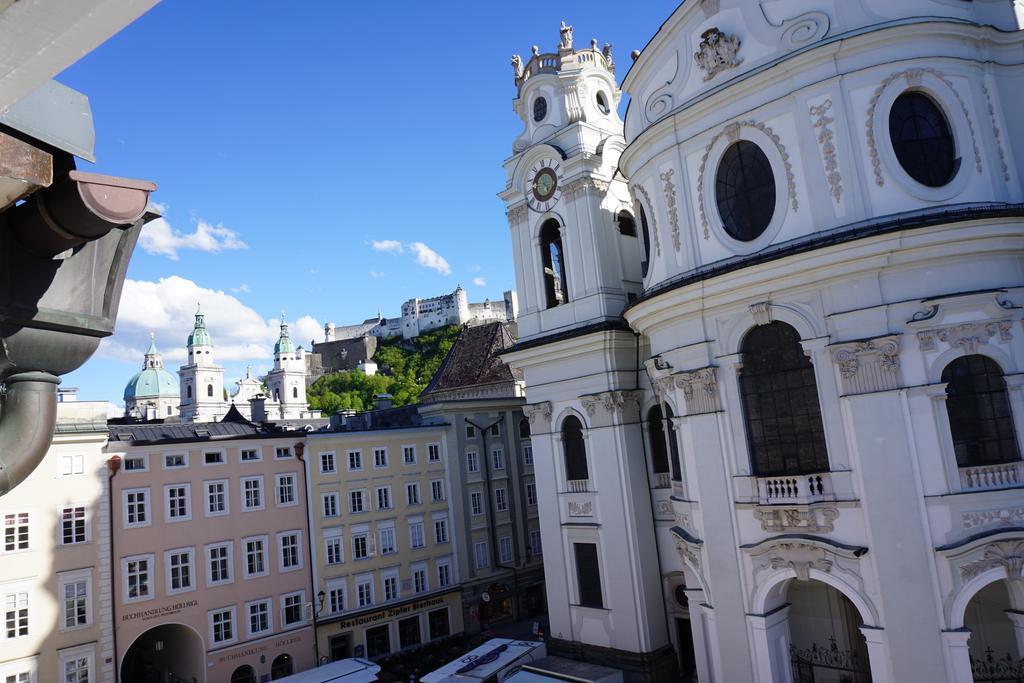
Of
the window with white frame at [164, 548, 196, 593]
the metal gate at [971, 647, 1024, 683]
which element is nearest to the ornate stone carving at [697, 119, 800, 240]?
the metal gate at [971, 647, 1024, 683]

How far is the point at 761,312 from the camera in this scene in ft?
61.3

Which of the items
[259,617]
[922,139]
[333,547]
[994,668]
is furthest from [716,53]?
[259,617]

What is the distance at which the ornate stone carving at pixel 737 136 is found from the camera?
18.5 metres

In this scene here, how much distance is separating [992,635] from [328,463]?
26783 millimetres

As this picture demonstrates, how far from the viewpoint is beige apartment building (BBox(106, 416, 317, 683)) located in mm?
28672

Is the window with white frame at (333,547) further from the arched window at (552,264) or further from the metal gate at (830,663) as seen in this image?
the metal gate at (830,663)

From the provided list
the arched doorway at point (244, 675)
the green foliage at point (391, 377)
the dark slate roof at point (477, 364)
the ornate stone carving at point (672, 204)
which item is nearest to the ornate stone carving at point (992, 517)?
the ornate stone carving at point (672, 204)

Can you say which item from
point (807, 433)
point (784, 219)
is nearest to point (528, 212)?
point (784, 219)

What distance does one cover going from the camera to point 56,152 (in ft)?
9.41

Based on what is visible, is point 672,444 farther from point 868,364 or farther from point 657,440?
point 868,364

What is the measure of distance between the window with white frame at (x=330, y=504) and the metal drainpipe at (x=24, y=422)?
32.7m

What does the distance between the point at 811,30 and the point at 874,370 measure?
8.61 m

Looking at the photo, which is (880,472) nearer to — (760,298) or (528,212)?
(760,298)

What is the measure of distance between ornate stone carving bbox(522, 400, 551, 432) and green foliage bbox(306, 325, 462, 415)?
8320cm
